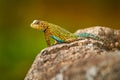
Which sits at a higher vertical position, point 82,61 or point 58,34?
point 58,34

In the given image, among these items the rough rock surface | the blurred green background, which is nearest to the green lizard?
the rough rock surface

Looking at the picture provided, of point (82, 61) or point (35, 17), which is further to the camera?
point (35, 17)

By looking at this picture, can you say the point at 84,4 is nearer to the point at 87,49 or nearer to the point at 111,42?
the point at 111,42

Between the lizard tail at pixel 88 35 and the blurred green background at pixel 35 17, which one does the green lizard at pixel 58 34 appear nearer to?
the lizard tail at pixel 88 35

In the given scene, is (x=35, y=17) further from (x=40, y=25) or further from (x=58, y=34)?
(x=58, y=34)

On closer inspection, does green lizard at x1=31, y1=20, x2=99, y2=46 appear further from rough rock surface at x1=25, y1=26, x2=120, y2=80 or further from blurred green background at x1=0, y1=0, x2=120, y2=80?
blurred green background at x1=0, y1=0, x2=120, y2=80

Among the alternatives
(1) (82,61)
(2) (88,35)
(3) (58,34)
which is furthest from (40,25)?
(1) (82,61)
